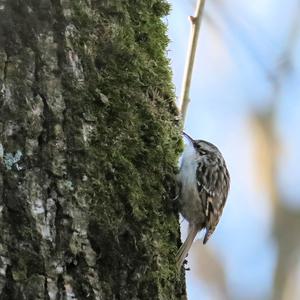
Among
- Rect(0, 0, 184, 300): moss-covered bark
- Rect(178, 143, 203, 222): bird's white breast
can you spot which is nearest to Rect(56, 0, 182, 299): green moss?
Rect(0, 0, 184, 300): moss-covered bark

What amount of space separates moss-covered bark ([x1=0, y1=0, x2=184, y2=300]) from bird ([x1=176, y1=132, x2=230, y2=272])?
72cm

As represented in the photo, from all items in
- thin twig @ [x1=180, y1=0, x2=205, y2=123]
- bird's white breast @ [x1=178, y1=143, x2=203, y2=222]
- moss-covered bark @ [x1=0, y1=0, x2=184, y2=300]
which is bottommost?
moss-covered bark @ [x1=0, y1=0, x2=184, y2=300]

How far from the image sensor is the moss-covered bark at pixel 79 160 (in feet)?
5.81

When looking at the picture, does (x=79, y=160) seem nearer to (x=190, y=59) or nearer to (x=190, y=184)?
(x=190, y=59)

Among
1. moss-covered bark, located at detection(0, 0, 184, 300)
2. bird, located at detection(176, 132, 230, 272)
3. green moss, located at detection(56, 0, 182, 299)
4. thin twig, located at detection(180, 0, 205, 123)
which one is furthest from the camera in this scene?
bird, located at detection(176, 132, 230, 272)

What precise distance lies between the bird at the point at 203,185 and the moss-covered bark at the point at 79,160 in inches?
28.3

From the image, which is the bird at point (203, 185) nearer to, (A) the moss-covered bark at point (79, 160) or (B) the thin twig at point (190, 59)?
(B) the thin twig at point (190, 59)

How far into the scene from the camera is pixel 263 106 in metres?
7.15

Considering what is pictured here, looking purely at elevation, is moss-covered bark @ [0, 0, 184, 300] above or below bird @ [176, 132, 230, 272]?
below

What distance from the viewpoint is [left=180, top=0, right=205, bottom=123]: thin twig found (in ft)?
8.81

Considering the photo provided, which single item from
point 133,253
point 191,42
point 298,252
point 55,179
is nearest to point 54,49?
point 55,179

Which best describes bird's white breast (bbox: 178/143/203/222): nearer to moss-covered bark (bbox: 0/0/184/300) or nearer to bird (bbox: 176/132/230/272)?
bird (bbox: 176/132/230/272)

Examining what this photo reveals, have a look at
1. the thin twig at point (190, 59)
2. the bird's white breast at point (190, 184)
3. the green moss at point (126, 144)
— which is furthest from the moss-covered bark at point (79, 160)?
the bird's white breast at point (190, 184)

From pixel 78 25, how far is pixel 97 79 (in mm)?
139
